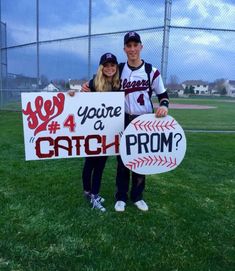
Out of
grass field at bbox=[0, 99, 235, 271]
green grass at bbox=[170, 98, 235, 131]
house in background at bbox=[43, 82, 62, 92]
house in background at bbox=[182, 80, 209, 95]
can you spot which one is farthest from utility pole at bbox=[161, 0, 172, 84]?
house in background at bbox=[43, 82, 62, 92]

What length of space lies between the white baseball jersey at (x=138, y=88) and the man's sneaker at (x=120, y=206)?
36.6 inches

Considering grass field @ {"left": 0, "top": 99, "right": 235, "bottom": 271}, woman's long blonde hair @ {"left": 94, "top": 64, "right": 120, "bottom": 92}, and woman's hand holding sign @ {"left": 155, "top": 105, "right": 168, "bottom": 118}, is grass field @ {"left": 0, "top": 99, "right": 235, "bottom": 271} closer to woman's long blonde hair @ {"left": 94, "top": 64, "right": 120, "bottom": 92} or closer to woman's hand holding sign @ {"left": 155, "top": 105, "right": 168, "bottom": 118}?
woman's hand holding sign @ {"left": 155, "top": 105, "right": 168, "bottom": 118}

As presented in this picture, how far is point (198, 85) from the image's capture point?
10.5 meters

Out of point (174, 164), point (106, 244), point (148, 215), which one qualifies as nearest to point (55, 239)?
point (106, 244)

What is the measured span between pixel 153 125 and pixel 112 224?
99cm

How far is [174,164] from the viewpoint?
12.5 ft

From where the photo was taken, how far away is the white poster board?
357 centimetres

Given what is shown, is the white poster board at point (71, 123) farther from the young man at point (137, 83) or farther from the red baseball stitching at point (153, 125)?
the red baseball stitching at point (153, 125)

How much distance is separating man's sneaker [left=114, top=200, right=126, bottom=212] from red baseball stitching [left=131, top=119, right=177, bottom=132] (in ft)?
2.71

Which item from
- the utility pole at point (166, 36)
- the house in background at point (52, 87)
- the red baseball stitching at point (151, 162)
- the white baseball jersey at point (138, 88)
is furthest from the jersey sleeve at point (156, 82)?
the house in background at point (52, 87)

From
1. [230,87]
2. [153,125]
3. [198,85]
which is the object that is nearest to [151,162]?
[153,125]

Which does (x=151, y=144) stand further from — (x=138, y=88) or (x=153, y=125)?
(x=138, y=88)

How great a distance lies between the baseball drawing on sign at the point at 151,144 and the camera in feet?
11.9

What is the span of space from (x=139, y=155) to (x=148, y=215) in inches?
24.1
